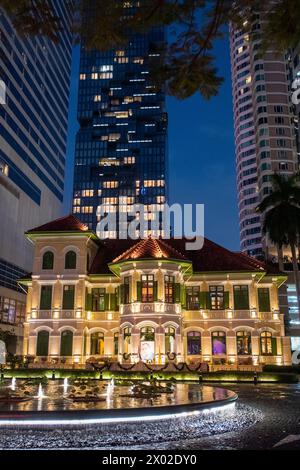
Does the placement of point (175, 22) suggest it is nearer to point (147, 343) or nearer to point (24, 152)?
point (147, 343)

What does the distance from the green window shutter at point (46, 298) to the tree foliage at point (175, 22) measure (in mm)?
33228

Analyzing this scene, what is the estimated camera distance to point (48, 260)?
38.9 metres

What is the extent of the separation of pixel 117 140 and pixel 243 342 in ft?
422

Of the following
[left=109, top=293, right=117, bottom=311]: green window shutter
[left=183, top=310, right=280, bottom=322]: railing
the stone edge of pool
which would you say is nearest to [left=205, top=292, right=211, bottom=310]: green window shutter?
[left=183, top=310, right=280, bottom=322]: railing

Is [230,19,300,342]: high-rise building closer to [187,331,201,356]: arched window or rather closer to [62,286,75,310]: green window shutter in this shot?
[187,331,201,356]: arched window

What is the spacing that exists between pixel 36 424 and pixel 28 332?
26780mm

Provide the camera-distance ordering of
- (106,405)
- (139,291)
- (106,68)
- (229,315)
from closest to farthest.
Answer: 1. (106,405)
2. (139,291)
3. (229,315)
4. (106,68)

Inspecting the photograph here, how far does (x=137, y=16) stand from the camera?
21.1 ft

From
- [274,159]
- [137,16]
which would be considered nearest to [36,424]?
[137,16]

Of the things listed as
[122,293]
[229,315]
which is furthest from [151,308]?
[229,315]

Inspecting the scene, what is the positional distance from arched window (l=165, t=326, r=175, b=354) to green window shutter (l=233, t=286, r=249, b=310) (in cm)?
644
